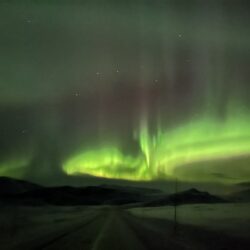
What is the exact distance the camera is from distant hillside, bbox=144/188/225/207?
5098 mm

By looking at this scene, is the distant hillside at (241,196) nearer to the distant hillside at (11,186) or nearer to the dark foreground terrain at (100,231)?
the dark foreground terrain at (100,231)

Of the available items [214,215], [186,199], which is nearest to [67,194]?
[186,199]

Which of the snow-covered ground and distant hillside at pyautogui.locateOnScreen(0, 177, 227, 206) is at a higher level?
distant hillside at pyautogui.locateOnScreen(0, 177, 227, 206)

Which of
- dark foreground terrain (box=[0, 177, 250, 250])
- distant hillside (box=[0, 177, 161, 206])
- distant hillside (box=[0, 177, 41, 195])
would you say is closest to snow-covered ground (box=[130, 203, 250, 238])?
dark foreground terrain (box=[0, 177, 250, 250])

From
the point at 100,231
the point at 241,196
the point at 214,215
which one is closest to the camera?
the point at 100,231

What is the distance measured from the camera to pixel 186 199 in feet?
16.8

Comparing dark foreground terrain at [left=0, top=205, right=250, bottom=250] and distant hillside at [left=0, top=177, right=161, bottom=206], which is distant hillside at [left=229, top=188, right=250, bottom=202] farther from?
distant hillside at [left=0, top=177, right=161, bottom=206]

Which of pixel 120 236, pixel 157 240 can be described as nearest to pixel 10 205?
pixel 120 236

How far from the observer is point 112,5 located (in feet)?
16.5

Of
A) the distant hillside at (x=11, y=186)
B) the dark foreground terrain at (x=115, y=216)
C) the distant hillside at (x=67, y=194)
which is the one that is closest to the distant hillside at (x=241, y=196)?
the dark foreground terrain at (x=115, y=216)

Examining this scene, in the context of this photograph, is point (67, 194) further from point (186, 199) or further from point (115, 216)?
point (186, 199)

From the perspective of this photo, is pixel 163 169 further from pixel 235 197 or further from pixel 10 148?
pixel 10 148

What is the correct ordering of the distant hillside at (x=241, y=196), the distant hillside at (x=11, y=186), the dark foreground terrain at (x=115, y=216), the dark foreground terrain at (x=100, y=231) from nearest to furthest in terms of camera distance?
the dark foreground terrain at (x=100, y=231) < the dark foreground terrain at (x=115, y=216) < the distant hillside at (x=11, y=186) < the distant hillside at (x=241, y=196)

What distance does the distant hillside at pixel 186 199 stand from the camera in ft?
16.7
